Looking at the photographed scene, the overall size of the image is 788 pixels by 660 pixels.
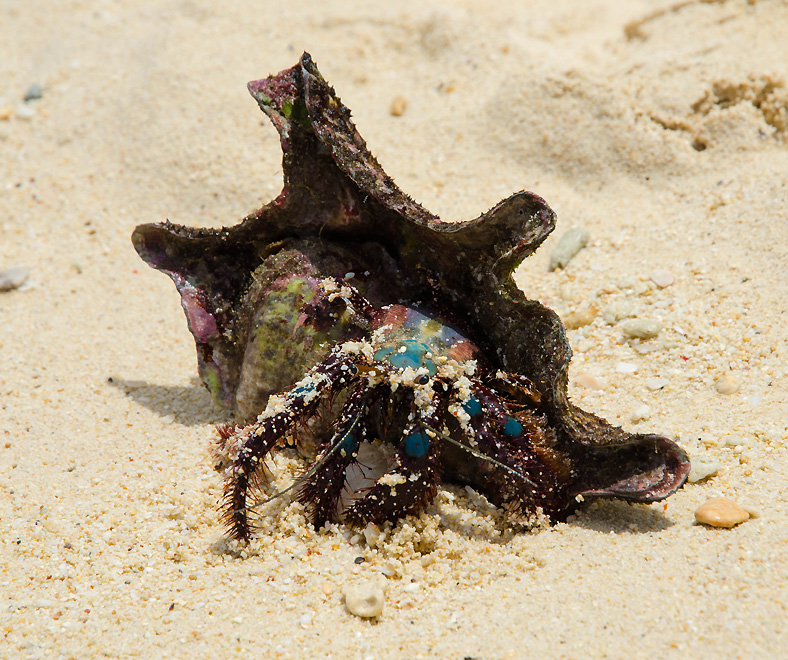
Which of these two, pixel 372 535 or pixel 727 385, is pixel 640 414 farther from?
pixel 372 535

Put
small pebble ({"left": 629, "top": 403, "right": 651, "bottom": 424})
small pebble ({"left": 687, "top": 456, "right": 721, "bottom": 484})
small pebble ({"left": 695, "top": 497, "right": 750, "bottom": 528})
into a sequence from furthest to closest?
small pebble ({"left": 629, "top": 403, "right": 651, "bottom": 424}) < small pebble ({"left": 687, "top": 456, "right": 721, "bottom": 484}) < small pebble ({"left": 695, "top": 497, "right": 750, "bottom": 528})

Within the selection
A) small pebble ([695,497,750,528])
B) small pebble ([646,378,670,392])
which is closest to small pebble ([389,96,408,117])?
small pebble ([646,378,670,392])

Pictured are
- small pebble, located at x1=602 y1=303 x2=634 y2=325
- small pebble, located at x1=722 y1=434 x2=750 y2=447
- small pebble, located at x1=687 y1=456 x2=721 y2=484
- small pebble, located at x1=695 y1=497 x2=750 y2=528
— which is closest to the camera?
small pebble, located at x1=695 y1=497 x2=750 y2=528

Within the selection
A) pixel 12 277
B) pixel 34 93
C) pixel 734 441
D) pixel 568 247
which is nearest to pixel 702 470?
pixel 734 441

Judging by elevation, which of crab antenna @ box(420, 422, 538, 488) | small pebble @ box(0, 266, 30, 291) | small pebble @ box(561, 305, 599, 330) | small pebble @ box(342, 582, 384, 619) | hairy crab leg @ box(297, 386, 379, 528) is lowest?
small pebble @ box(342, 582, 384, 619)

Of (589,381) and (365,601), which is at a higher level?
(589,381)

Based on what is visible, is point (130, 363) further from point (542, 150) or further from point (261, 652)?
point (542, 150)

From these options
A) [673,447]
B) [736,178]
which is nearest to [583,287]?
[736,178]

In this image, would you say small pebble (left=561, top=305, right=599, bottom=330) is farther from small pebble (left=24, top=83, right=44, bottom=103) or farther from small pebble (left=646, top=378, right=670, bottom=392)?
small pebble (left=24, top=83, right=44, bottom=103)
